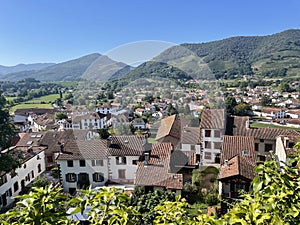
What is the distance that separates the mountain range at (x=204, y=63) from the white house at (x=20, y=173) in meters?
5.75

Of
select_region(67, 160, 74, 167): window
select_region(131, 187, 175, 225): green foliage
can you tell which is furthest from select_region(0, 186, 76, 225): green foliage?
select_region(67, 160, 74, 167): window

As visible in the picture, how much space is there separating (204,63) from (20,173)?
42.7ft

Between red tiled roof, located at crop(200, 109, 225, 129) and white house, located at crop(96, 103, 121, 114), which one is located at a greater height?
white house, located at crop(96, 103, 121, 114)

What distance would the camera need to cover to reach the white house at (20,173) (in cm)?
1203

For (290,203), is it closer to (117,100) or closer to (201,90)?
(201,90)

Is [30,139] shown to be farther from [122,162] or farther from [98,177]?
[122,162]

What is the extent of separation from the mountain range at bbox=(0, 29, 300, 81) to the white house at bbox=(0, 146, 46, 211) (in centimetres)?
575

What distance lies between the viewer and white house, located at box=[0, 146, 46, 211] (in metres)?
12.0

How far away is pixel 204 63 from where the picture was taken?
219 inches

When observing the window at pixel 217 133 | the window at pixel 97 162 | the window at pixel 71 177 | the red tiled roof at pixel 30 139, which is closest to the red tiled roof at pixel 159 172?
the window at pixel 97 162

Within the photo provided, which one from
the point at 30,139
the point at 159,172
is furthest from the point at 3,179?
the point at 30,139

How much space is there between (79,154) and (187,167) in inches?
250

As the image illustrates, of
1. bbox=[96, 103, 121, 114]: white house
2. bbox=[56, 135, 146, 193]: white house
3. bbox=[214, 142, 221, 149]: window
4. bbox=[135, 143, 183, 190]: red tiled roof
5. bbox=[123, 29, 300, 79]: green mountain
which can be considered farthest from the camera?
bbox=[123, 29, 300, 79]: green mountain

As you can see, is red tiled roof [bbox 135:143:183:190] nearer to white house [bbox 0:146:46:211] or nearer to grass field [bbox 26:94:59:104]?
white house [bbox 0:146:46:211]
